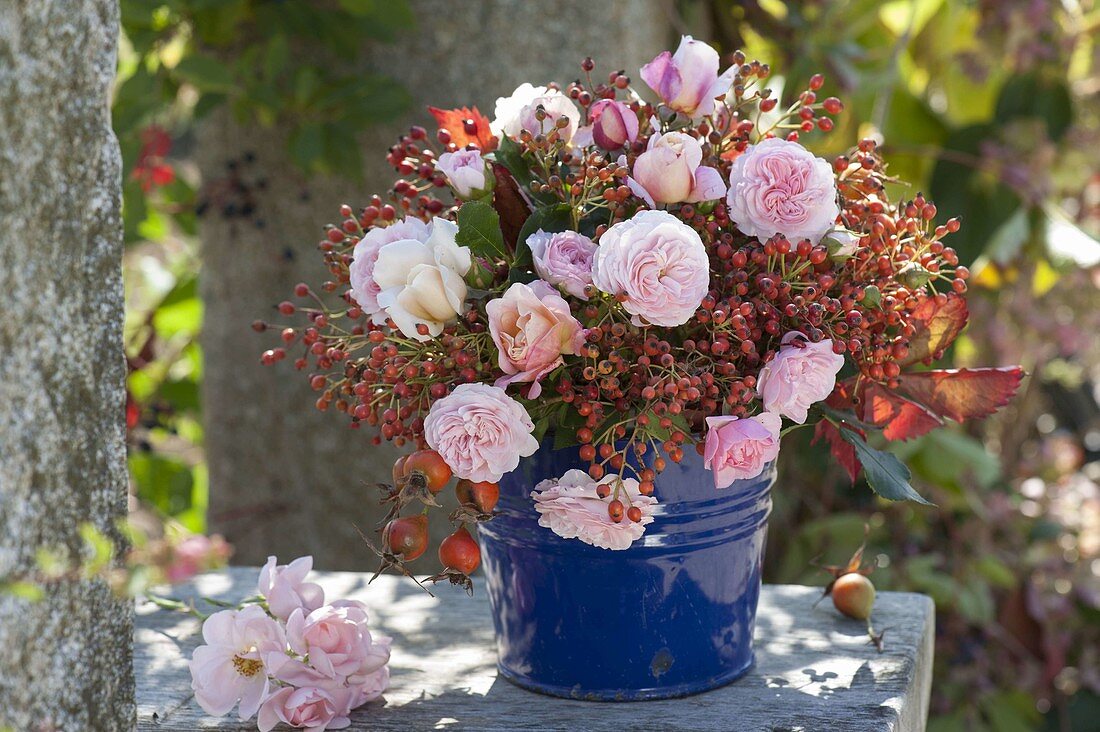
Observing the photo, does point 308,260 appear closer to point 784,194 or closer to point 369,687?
point 369,687

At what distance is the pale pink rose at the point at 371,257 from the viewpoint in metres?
1.11

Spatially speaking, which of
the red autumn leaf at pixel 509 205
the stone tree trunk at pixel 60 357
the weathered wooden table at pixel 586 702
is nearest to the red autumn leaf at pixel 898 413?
the weathered wooden table at pixel 586 702

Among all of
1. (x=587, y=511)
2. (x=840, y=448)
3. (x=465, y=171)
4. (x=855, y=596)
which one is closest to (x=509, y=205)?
(x=465, y=171)

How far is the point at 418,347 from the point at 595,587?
301 millimetres

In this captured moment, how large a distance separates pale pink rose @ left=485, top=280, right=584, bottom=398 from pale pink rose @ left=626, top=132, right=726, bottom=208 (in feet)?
0.46

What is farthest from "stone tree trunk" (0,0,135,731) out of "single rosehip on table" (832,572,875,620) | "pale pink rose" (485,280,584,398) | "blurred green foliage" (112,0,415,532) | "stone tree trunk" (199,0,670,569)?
"stone tree trunk" (199,0,670,569)

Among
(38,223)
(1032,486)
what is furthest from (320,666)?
(1032,486)

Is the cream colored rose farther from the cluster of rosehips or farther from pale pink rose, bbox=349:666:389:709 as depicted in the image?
pale pink rose, bbox=349:666:389:709

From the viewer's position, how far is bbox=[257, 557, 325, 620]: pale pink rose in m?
1.18

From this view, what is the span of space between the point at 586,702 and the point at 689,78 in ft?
2.09

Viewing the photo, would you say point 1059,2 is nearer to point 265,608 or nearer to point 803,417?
point 803,417

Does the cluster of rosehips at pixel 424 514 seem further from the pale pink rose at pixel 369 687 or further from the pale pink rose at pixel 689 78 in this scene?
the pale pink rose at pixel 689 78

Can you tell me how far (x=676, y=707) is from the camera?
1188 millimetres

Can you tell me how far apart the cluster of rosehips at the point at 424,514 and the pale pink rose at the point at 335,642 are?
0.14 meters
